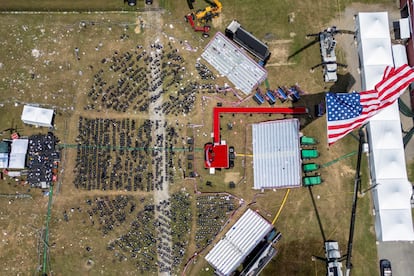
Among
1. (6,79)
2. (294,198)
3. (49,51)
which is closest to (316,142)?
(294,198)

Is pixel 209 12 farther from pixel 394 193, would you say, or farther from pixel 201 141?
pixel 394 193

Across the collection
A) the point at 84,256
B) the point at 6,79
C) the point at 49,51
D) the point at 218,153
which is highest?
the point at 49,51

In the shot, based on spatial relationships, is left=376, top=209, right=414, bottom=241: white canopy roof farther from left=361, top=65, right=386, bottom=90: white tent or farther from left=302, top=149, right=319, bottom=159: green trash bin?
left=361, top=65, right=386, bottom=90: white tent

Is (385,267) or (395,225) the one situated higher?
(395,225)

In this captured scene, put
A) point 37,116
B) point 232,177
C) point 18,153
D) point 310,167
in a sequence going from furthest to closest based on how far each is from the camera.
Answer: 1. point 37,116
2. point 18,153
3. point 232,177
4. point 310,167

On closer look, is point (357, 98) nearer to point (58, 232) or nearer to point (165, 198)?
point (165, 198)

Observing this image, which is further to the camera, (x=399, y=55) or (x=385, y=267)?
(x=399, y=55)

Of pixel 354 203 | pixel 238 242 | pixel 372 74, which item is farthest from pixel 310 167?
pixel 372 74

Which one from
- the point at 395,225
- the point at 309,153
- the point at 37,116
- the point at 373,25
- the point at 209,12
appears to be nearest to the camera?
the point at 395,225

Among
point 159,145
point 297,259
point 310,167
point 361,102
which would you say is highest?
point 361,102
